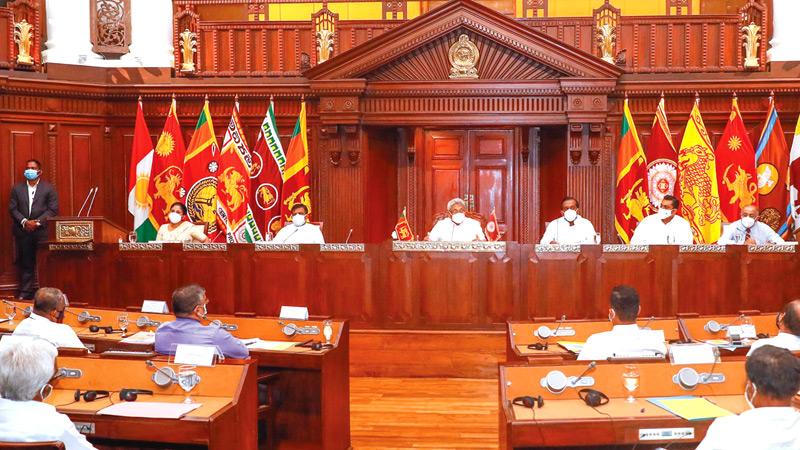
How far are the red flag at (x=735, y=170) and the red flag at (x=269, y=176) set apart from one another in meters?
6.00

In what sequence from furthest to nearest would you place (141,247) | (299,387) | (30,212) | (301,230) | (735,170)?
(735,170), (30,212), (301,230), (141,247), (299,387)

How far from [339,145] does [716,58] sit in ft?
18.0

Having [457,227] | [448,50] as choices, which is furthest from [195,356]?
[448,50]

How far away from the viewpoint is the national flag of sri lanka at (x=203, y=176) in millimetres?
11602

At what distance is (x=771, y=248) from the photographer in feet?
28.3

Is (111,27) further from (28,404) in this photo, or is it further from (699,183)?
(28,404)

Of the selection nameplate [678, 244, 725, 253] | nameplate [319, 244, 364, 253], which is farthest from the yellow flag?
nameplate [319, 244, 364, 253]

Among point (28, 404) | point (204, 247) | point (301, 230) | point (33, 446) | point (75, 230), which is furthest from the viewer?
point (301, 230)

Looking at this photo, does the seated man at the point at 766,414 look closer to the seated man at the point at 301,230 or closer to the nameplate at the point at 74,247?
the seated man at the point at 301,230

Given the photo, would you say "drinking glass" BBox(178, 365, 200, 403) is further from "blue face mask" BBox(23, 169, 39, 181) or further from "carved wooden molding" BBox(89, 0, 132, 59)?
"carved wooden molding" BBox(89, 0, 132, 59)

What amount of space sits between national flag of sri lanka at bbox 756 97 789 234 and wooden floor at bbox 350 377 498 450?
5364 mm

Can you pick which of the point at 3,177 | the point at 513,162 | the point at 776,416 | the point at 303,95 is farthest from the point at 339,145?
the point at 776,416

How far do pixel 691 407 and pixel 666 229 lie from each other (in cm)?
622

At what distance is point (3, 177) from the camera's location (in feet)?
37.3
